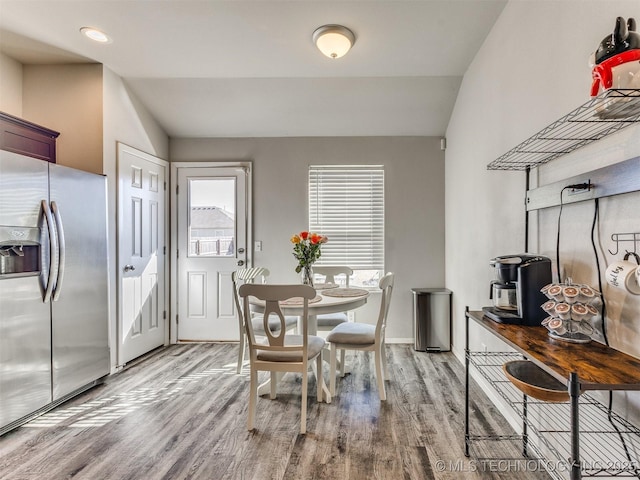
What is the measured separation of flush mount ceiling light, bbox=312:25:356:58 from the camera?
8.28ft

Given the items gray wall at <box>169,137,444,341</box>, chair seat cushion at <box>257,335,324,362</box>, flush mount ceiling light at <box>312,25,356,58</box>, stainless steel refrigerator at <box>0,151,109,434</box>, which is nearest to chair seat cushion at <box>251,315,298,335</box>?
chair seat cushion at <box>257,335,324,362</box>

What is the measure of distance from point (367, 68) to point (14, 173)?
280 centimetres

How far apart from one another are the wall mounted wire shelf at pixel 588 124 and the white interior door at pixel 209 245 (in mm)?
2976

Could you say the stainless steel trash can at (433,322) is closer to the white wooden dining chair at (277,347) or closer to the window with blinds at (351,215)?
the window with blinds at (351,215)

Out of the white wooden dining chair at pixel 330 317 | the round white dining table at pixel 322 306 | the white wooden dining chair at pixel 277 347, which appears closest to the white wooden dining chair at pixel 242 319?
the white wooden dining chair at pixel 330 317

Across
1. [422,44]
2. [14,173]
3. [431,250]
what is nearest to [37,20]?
[14,173]

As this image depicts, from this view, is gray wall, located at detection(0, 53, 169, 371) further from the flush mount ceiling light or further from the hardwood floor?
the flush mount ceiling light

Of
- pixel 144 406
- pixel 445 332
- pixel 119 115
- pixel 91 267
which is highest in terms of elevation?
pixel 119 115

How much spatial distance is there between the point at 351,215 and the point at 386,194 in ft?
1.57

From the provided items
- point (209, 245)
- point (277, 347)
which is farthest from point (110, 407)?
point (209, 245)

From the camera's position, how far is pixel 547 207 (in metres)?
1.79

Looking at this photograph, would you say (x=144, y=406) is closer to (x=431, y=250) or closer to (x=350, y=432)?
(x=350, y=432)

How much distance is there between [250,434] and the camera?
2.11 meters

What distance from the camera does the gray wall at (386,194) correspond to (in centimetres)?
393
